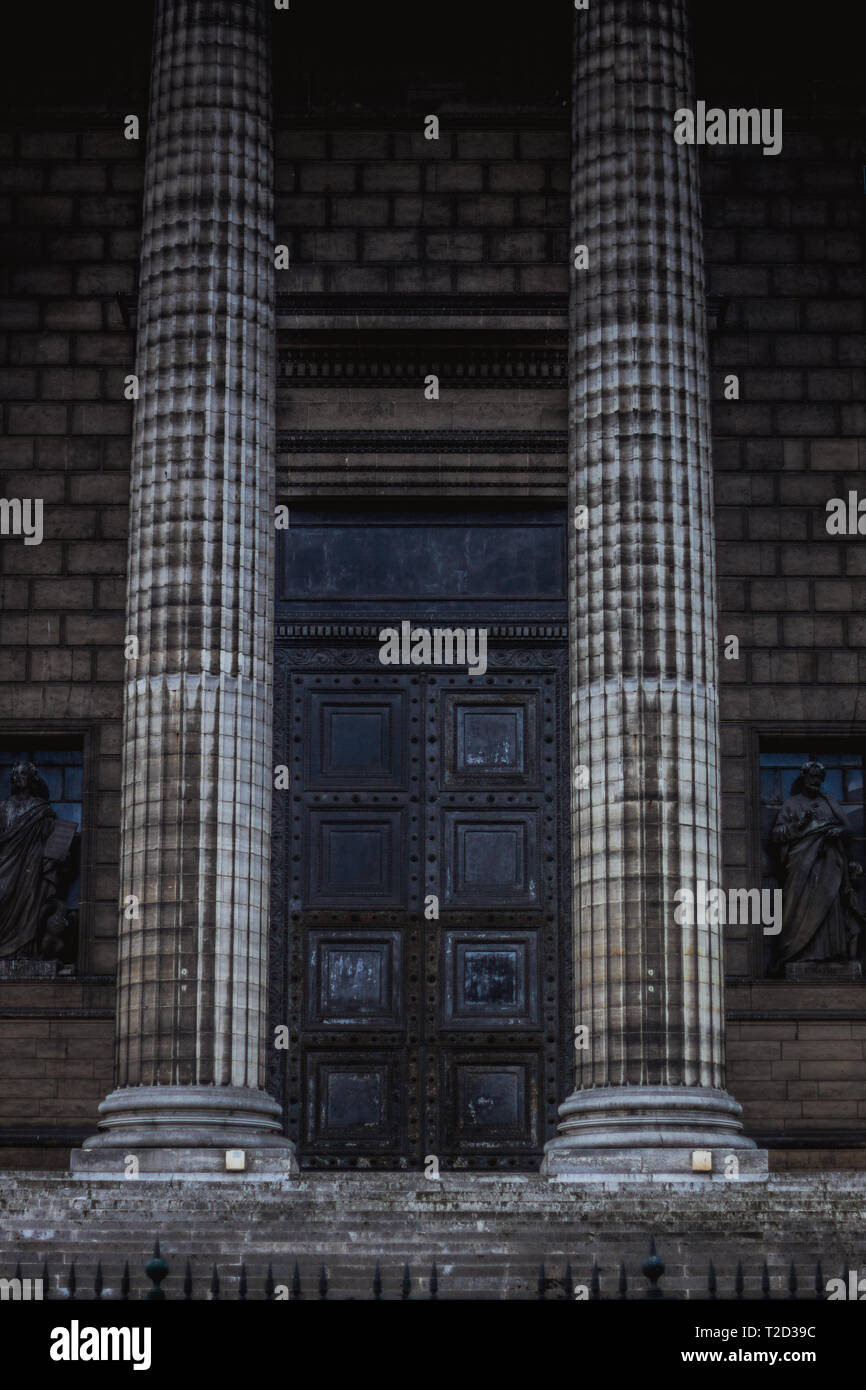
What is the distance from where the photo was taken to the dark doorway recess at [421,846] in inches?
981

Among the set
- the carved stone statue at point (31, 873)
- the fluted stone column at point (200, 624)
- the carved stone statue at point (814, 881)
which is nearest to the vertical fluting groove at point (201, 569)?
the fluted stone column at point (200, 624)

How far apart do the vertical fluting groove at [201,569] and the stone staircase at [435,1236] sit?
2.96m

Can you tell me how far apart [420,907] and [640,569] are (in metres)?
4.61

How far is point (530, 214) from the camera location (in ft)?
88.2

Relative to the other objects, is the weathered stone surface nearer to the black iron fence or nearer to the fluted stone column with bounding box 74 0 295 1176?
the fluted stone column with bounding box 74 0 295 1176

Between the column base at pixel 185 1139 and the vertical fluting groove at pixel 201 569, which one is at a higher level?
the vertical fluting groove at pixel 201 569

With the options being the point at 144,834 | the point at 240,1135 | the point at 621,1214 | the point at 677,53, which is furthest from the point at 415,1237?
the point at 677,53

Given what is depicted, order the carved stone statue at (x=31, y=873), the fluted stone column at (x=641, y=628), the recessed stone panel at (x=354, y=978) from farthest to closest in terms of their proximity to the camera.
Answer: the carved stone statue at (x=31, y=873) < the recessed stone panel at (x=354, y=978) < the fluted stone column at (x=641, y=628)

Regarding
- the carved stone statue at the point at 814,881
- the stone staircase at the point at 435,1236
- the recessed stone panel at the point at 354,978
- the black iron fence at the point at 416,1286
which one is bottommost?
the black iron fence at the point at 416,1286

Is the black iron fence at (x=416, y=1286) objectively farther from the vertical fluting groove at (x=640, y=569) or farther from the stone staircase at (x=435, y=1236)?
the vertical fluting groove at (x=640, y=569)

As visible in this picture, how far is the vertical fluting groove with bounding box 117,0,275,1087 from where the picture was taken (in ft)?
73.4

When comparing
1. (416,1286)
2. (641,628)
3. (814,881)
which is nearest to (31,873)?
(641,628)

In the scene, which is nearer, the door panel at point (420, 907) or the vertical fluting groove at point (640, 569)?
the vertical fluting groove at point (640, 569)

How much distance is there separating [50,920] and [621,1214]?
8.95 m
